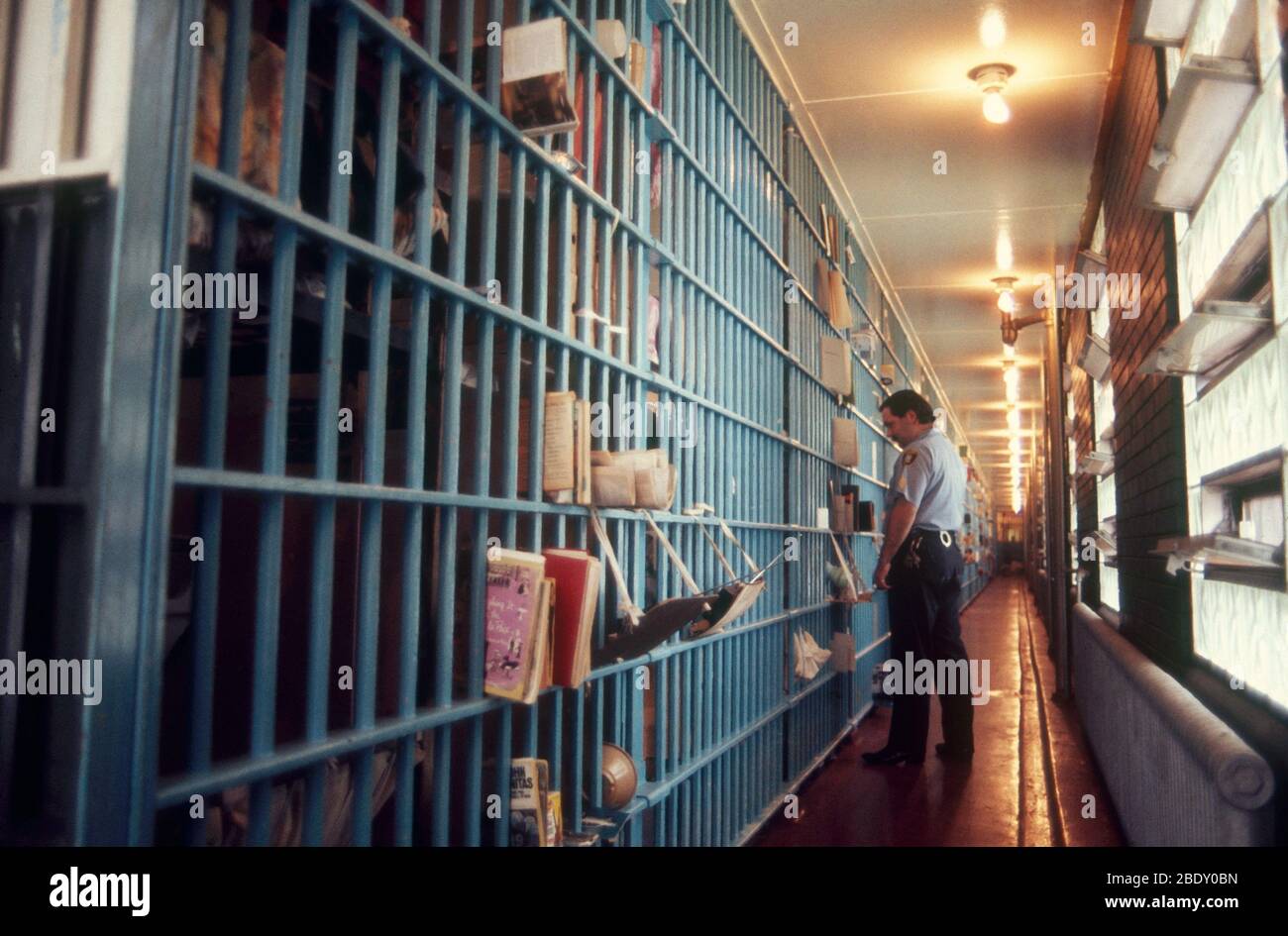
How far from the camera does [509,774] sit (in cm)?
185

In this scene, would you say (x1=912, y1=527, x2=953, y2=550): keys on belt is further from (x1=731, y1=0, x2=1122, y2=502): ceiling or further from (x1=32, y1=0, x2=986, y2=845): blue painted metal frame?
(x1=731, y1=0, x2=1122, y2=502): ceiling

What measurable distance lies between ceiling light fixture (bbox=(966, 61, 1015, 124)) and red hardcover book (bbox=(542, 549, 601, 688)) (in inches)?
129

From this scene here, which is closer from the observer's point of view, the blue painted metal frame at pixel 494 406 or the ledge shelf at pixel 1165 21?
the blue painted metal frame at pixel 494 406

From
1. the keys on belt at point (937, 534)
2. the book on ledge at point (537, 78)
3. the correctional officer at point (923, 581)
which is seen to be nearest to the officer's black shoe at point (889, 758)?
the correctional officer at point (923, 581)

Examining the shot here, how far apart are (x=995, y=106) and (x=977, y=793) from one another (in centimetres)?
296

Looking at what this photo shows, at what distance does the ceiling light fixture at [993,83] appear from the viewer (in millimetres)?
4098

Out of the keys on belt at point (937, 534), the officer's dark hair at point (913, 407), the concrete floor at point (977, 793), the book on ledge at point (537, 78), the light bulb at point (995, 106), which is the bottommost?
the concrete floor at point (977, 793)

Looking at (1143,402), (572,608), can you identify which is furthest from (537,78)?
(1143,402)

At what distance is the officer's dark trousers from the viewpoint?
14.1ft

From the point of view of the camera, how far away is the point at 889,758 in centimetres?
444

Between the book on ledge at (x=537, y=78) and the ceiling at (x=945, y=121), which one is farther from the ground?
the ceiling at (x=945, y=121)

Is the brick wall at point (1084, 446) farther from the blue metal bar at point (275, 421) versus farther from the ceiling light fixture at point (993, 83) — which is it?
the blue metal bar at point (275, 421)

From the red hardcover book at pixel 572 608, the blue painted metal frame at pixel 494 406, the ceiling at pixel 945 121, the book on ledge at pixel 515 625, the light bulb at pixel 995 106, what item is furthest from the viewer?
the light bulb at pixel 995 106

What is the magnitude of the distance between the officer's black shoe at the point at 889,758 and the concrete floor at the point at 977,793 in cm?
4
